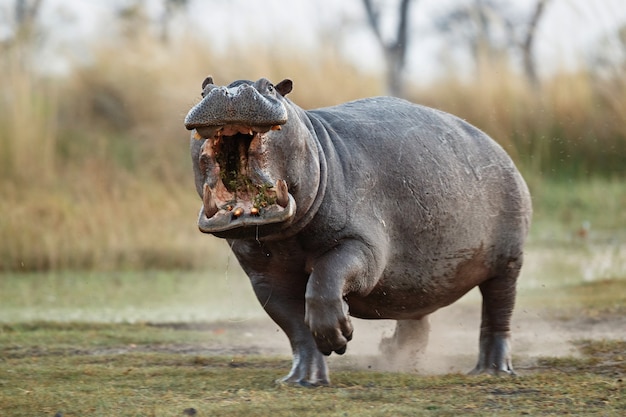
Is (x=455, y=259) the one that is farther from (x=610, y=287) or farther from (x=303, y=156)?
(x=610, y=287)

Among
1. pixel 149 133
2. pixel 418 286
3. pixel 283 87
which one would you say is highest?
pixel 149 133

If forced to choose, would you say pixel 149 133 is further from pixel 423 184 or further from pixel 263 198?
pixel 263 198

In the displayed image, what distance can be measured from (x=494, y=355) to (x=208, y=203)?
2.04m

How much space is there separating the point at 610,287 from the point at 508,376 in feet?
13.1

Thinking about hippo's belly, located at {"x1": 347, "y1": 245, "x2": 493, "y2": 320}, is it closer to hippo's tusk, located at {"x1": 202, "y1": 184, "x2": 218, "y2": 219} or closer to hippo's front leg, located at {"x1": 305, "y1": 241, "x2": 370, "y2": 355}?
hippo's front leg, located at {"x1": 305, "y1": 241, "x2": 370, "y2": 355}

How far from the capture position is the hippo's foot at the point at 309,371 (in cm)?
554

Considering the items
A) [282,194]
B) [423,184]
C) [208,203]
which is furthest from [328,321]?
[423,184]

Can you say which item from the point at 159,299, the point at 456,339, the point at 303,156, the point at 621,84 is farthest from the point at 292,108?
the point at 621,84

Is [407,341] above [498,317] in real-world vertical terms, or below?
below

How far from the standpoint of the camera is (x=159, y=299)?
33.3 ft

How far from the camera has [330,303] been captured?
199 inches

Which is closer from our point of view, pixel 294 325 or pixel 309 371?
pixel 309 371

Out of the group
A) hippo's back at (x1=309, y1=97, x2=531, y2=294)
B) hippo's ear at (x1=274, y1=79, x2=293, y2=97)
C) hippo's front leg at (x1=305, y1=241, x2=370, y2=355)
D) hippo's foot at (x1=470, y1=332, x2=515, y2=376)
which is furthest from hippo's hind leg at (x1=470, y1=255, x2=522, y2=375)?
hippo's ear at (x1=274, y1=79, x2=293, y2=97)

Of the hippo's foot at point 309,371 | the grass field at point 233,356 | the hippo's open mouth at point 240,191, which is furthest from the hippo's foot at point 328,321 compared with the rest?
the hippo's foot at point 309,371
